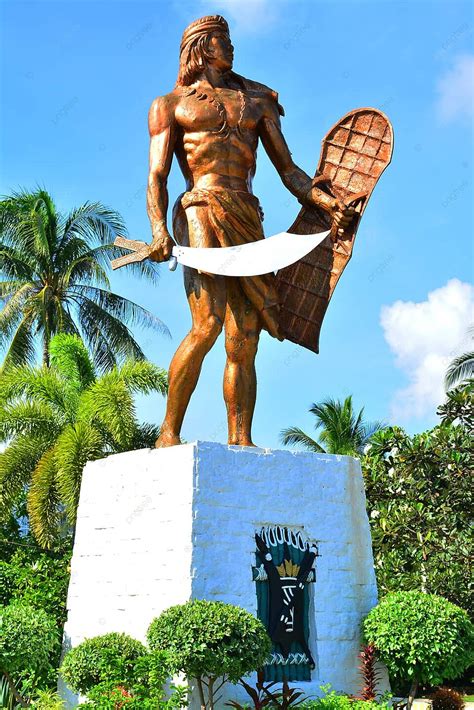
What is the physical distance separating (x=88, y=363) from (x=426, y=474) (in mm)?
6129

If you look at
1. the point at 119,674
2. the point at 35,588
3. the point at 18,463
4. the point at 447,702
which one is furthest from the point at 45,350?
the point at 119,674

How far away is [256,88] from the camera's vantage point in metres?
7.25

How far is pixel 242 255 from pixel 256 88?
1.49m

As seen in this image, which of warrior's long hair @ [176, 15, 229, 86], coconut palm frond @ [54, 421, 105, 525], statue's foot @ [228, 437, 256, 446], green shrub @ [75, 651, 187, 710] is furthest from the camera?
coconut palm frond @ [54, 421, 105, 525]

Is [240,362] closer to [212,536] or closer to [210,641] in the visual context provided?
[212,536]

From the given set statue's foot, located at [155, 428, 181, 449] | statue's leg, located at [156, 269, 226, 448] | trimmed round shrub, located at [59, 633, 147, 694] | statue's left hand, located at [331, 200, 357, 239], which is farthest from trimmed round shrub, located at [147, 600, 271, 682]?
statue's left hand, located at [331, 200, 357, 239]

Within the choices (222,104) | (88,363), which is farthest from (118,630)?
(88,363)

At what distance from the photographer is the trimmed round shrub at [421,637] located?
20.7 ft

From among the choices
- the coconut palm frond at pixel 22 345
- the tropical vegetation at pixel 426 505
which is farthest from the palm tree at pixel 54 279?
the tropical vegetation at pixel 426 505

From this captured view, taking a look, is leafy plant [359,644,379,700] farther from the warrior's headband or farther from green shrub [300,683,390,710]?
the warrior's headband

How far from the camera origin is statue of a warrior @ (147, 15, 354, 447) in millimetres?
6645

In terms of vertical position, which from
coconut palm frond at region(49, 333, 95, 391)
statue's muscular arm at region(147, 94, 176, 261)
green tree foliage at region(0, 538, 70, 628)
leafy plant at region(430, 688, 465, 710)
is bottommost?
leafy plant at region(430, 688, 465, 710)

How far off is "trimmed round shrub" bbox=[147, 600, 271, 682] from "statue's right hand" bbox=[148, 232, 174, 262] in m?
2.39

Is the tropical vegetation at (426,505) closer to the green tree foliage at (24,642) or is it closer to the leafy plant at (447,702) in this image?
the leafy plant at (447,702)
